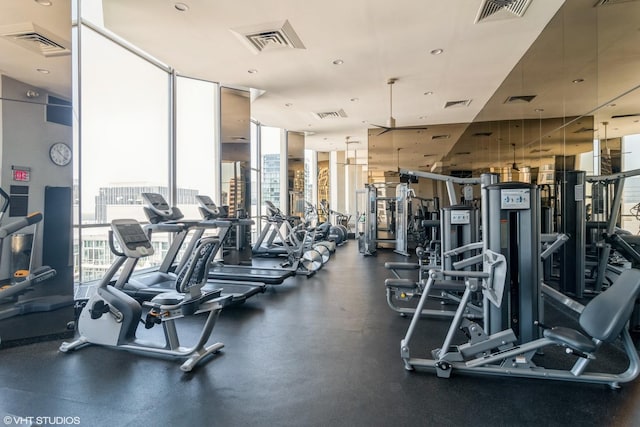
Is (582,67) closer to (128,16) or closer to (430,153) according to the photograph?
(128,16)

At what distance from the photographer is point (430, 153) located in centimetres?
991

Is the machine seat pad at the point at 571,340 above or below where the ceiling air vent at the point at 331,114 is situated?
below

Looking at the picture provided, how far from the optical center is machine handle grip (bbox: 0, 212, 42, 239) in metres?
3.09

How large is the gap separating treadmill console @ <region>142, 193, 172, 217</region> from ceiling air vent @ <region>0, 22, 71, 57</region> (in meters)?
1.63

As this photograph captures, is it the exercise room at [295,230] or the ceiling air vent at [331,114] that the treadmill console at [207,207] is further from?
the ceiling air vent at [331,114]

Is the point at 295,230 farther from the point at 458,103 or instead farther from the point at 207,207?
the point at 458,103

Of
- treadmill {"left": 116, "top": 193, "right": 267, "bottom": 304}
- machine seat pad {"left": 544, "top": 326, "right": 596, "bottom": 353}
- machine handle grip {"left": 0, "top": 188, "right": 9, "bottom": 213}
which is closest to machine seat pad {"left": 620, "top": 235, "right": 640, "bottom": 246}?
machine seat pad {"left": 544, "top": 326, "right": 596, "bottom": 353}

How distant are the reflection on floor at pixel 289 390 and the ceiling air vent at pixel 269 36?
12.1 feet

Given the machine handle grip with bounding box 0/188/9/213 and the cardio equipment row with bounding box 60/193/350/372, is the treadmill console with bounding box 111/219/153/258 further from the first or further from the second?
the machine handle grip with bounding box 0/188/9/213

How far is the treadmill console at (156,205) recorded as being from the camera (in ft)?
13.0

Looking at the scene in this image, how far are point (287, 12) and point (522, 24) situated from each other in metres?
2.90

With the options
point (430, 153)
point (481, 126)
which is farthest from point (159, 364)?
point (430, 153)

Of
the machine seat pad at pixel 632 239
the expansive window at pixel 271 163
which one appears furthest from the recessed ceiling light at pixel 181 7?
the expansive window at pixel 271 163

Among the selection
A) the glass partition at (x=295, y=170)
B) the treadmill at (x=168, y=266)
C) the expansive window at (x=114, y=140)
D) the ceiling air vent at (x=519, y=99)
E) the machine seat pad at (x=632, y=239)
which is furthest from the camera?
the glass partition at (x=295, y=170)
